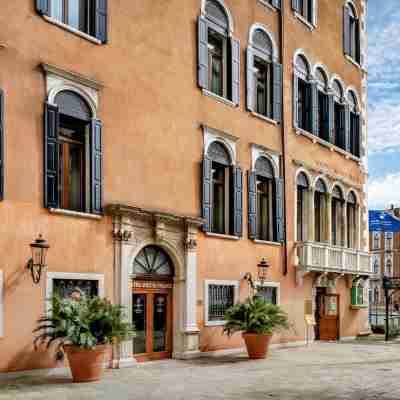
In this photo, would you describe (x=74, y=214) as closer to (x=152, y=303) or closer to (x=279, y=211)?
(x=152, y=303)

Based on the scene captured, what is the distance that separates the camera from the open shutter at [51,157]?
14.8 metres

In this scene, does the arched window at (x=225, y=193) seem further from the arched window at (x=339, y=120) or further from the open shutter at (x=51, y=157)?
the arched window at (x=339, y=120)

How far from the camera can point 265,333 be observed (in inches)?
720

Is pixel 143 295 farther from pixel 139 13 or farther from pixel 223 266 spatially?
pixel 139 13

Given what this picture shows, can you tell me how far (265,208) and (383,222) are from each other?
8315 mm

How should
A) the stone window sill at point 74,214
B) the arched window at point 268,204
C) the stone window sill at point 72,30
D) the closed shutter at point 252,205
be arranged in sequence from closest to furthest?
the stone window sill at point 74,214
the stone window sill at point 72,30
the closed shutter at point 252,205
the arched window at point 268,204

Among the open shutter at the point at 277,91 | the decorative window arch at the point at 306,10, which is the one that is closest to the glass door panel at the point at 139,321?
the open shutter at the point at 277,91

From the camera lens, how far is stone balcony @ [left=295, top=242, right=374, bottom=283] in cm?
2355

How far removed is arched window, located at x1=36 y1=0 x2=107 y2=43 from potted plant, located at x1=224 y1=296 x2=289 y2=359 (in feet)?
23.7

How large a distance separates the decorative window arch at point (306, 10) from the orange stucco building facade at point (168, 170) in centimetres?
13

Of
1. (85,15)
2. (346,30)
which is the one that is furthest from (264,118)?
(346,30)

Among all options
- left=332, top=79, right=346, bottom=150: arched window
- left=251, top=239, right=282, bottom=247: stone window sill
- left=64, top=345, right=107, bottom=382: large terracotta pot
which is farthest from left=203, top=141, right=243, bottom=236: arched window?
left=332, top=79, right=346, bottom=150: arched window

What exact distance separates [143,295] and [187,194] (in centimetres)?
289

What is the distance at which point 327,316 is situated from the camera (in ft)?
86.8
